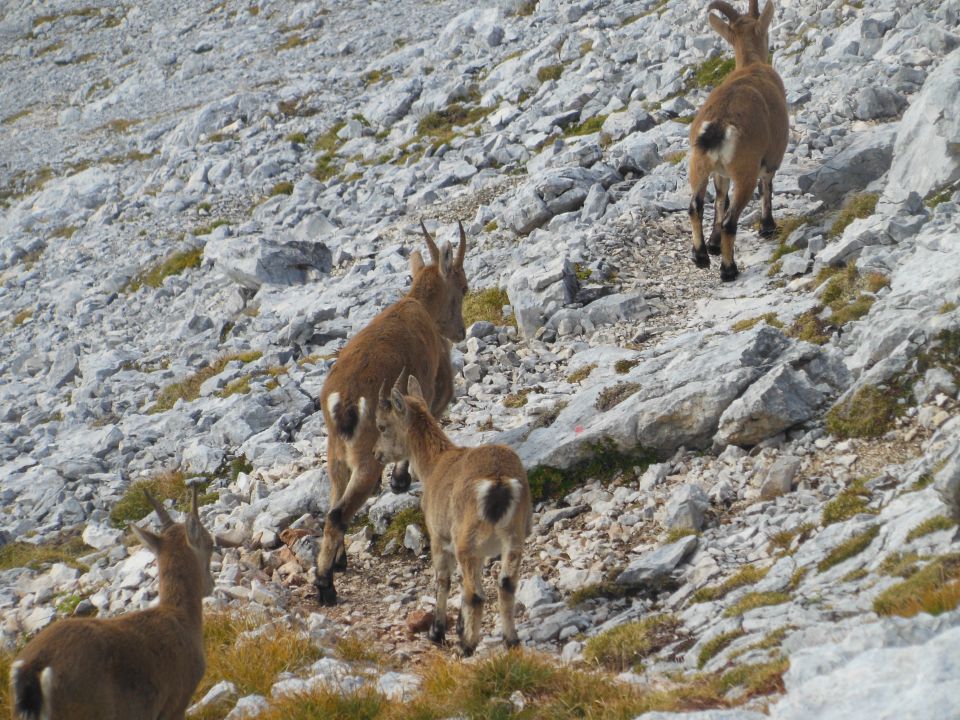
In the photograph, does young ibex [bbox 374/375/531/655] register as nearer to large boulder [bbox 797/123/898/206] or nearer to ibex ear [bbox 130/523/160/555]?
ibex ear [bbox 130/523/160/555]

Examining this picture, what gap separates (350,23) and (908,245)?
3682cm

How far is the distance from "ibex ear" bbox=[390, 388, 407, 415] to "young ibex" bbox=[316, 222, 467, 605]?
0.44 m

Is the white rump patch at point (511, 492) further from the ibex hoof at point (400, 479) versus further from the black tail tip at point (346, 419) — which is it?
the ibex hoof at point (400, 479)

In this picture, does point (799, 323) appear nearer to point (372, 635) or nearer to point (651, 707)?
point (372, 635)

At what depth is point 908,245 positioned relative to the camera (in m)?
12.6

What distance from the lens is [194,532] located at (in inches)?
337

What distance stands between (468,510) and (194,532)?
2365mm

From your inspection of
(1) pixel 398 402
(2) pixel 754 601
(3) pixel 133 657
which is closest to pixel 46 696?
(3) pixel 133 657

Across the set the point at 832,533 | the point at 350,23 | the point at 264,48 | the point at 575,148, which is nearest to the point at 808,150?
the point at 575,148

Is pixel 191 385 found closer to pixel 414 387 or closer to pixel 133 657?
pixel 414 387

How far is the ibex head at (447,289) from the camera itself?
13.8 meters

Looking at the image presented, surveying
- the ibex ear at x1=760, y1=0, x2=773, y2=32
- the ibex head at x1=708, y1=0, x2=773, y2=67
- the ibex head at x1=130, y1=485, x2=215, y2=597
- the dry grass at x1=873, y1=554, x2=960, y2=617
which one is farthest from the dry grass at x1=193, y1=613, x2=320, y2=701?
the ibex ear at x1=760, y1=0, x2=773, y2=32

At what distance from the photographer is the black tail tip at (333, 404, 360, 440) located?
10.6 metres

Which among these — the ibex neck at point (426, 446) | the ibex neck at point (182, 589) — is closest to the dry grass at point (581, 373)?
the ibex neck at point (426, 446)
